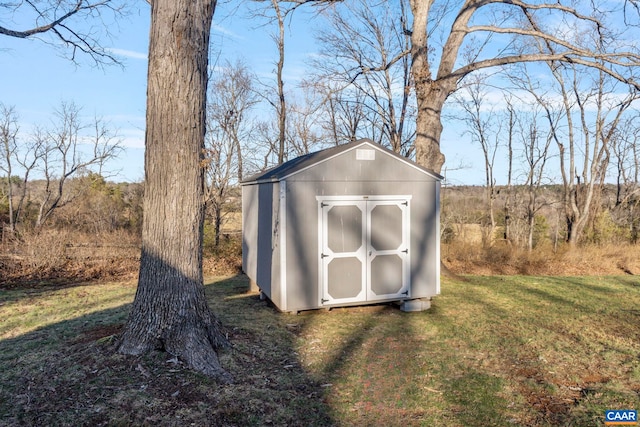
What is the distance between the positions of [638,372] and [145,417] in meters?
4.51

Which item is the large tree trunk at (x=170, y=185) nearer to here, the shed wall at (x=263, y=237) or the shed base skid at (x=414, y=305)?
the shed wall at (x=263, y=237)

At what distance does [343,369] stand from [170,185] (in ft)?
8.51

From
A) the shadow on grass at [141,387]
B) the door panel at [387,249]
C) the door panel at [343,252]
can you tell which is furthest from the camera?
the door panel at [387,249]

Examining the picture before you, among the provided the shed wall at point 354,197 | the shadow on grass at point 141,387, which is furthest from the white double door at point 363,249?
the shadow on grass at point 141,387

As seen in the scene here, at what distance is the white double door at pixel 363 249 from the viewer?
646 centimetres

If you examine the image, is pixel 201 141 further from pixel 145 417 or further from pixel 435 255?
pixel 435 255

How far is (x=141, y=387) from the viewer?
11.2ft

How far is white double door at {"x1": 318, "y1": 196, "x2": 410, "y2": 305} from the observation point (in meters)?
6.46

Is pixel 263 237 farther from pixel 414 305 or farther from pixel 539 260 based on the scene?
pixel 539 260

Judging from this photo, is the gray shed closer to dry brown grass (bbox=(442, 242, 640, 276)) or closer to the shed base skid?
the shed base skid

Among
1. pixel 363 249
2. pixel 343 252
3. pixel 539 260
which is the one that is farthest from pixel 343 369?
pixel 539 260

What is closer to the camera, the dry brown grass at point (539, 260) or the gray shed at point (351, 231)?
the gray shed at point (351, 231)

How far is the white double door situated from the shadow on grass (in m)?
1.78

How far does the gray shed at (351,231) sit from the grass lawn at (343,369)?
1.41 feet
